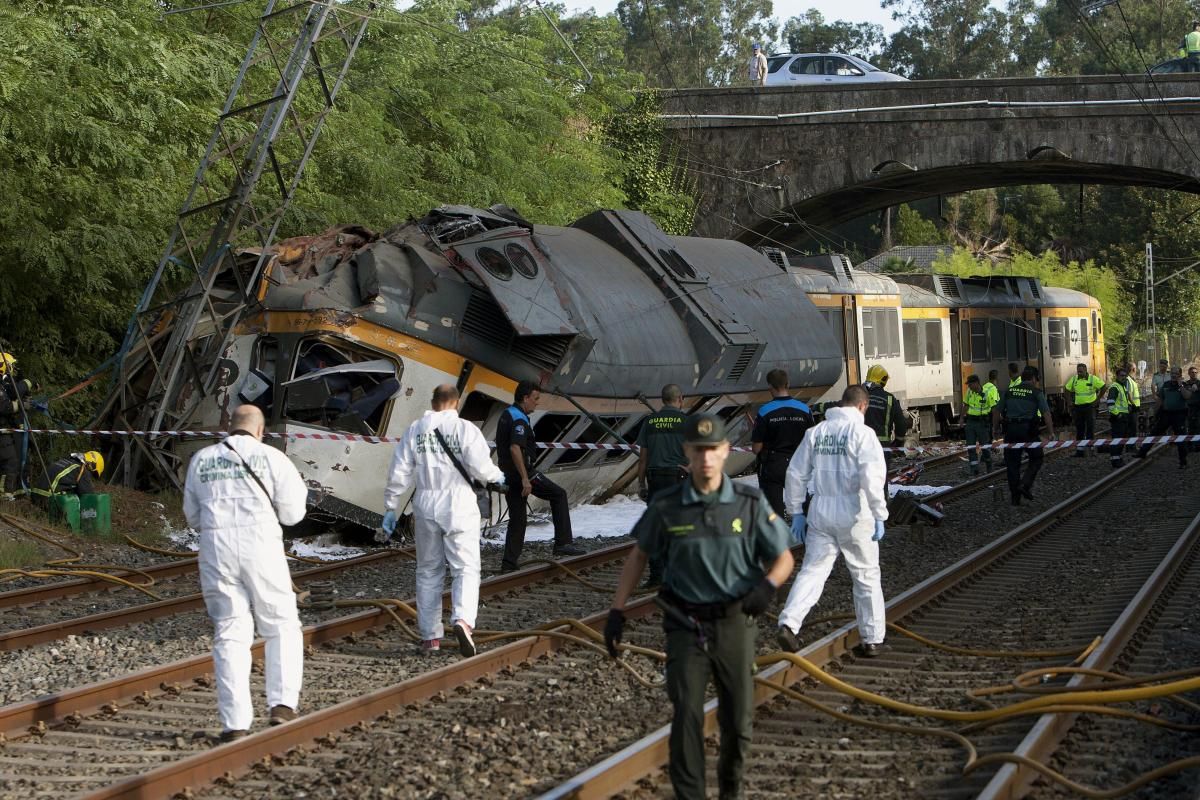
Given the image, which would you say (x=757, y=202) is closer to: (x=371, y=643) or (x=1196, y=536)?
(x=1196, y=536)

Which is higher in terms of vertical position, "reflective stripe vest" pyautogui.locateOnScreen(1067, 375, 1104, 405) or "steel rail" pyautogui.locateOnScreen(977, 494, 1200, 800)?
"reflective stripe vest" pyautogui.locateOnScreen(1067, 375, 1104, 405)

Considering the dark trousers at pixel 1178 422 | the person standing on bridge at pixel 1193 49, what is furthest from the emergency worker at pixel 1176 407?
the person standing on bridge at pixel 1193 49

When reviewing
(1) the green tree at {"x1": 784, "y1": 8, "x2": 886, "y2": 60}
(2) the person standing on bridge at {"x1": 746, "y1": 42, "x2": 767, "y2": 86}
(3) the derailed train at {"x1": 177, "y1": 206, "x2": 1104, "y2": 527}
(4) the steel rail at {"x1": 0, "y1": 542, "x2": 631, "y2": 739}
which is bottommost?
(4) the steel rail at {"x1": 0, "y1": 542, "x2": 631, "y2": 739}

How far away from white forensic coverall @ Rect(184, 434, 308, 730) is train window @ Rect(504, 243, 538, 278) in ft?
27.8

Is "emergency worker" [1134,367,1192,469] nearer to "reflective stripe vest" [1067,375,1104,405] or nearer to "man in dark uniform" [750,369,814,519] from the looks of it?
"reflective stripe vest" [1067,375,1104,405]

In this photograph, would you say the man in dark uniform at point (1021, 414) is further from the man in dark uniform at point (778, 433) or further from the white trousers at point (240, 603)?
the white trousers at point (240, 603)

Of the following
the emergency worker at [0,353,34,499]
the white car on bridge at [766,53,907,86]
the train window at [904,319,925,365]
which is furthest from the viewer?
the white car on bridge at [766,53,907,86]

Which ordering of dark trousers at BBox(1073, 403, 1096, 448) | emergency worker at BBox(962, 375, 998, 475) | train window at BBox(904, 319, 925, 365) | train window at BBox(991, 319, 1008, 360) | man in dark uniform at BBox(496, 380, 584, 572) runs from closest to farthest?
man in dark uniform at BBox(496, 380, 584, 572) < emergency worker at BBox(962, 375, 998, 475) < dark trousers at BBox(1073, 403, 1096, 448) < train window at BBox(904, 319, 925, 365) < train window at BBox(991, 319, 1008, 360)

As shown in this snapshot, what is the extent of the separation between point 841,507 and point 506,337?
7046 mm

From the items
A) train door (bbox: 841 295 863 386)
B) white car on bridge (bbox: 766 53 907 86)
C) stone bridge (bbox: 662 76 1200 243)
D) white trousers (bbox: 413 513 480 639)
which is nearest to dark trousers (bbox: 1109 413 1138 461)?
train door (bbox: 841 295 863 386)

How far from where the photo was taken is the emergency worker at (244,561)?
7.38 m

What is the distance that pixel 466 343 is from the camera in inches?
606

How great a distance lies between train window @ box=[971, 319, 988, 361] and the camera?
32188 millimetres

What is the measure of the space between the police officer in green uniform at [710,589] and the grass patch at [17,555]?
30.8ft
